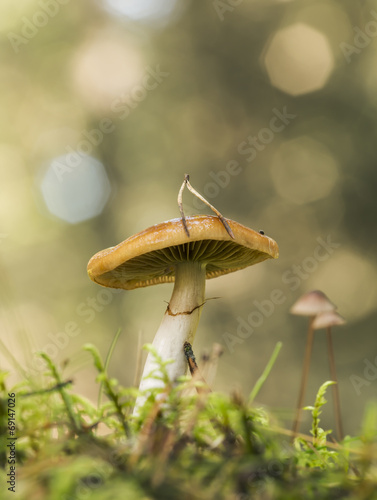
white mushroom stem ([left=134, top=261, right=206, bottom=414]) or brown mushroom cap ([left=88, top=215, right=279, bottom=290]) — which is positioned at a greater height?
brown mushroom cap ([left=88, top=215, right=279, bottom=290])

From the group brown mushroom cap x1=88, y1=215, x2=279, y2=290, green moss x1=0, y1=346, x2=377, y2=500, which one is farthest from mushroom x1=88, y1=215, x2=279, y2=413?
green moss x1=0, y1=346, x2=377, y2=500

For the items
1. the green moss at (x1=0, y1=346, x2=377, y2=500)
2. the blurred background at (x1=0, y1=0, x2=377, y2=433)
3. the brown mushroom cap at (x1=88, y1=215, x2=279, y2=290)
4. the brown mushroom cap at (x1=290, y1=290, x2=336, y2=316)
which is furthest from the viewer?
the blurred background at (x1=0, y1=0, x2=377, y2=433)

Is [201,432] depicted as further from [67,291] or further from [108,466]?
[67,291]

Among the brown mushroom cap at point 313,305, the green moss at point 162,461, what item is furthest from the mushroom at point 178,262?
the green moss at point 162,461

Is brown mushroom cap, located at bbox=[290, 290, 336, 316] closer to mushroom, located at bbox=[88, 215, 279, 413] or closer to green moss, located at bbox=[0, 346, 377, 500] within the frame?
mushroom, located at bbox=[88, 215, 279, 413]

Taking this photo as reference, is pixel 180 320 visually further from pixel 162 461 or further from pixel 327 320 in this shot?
pixel 162 461

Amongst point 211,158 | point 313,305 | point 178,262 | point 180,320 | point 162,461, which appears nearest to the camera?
point 162,461

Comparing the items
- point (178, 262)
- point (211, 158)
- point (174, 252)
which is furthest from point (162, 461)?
point (211, 158)
